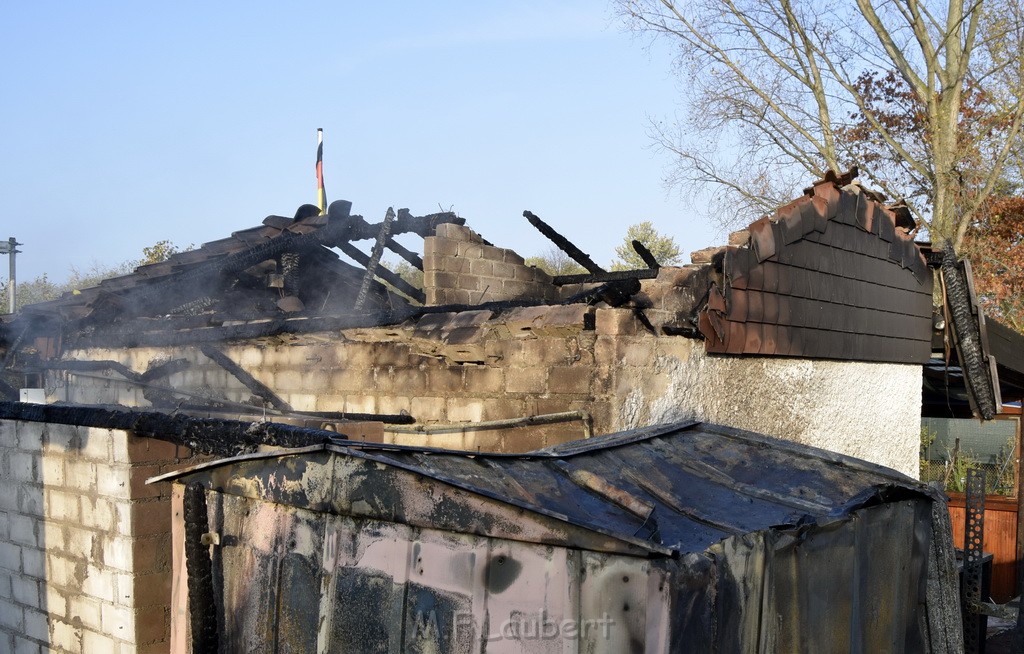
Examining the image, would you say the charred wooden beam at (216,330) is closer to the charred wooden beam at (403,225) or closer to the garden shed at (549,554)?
the charred wooden beam at (403,225)

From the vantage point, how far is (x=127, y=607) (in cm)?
450

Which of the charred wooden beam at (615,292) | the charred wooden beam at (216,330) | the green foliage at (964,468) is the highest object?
the charred wooden beam at (615,292)

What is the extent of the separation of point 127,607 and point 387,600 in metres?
2.29

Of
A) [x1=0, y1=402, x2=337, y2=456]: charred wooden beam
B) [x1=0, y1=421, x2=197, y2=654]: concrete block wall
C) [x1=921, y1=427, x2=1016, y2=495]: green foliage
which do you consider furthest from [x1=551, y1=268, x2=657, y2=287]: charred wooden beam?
[x1=921, y1=427, x2=1016, y2=495]: green foliage

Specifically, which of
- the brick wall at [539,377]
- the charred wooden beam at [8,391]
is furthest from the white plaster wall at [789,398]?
the charred wooden beam at [8,391]

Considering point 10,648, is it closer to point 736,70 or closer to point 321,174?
point 321,174

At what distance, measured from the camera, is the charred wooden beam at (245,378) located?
7023 millimetres

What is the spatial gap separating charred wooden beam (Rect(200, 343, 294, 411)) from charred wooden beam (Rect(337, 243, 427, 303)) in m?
1.92

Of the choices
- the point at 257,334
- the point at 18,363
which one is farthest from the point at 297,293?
the point at 18,363

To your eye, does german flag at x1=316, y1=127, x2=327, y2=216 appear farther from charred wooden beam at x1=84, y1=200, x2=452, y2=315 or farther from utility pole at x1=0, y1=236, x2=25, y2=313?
utility pole at x1=0, y1=236, x2=25, y2=313

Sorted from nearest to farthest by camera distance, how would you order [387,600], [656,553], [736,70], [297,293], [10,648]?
1. [656,553]
2. [387,600]
3. [10,648]
4. [297,293]
5. [736,70]

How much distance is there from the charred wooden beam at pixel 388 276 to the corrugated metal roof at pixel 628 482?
492 centimetres

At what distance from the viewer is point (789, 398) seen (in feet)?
22.8

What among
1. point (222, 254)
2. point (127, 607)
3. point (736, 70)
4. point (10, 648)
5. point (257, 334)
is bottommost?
point (10, 648)
